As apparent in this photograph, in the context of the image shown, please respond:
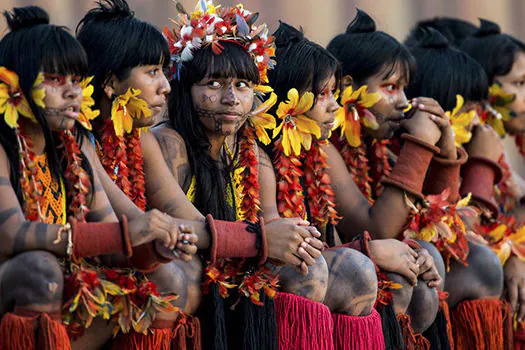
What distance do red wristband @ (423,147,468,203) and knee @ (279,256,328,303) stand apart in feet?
3.28

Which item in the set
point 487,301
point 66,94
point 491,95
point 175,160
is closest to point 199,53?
point 175,160

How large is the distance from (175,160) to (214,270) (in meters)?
0.50

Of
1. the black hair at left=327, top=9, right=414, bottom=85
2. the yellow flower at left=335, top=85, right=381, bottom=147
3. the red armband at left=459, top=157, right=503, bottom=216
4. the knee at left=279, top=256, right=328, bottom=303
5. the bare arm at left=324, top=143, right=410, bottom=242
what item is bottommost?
the red armband at left=459, top=157, right=503, bottom=216

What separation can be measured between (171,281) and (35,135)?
573 mm

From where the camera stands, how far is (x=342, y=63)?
4375 millimetres

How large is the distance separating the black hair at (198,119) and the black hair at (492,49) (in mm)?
1828

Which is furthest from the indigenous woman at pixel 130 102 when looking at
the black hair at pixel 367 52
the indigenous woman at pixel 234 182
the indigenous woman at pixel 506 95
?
the indigenous woman at pixel 506 95

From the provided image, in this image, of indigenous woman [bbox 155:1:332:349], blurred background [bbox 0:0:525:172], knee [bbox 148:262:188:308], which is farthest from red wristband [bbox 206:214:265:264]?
blurred background [bbox 0:0:525:172]

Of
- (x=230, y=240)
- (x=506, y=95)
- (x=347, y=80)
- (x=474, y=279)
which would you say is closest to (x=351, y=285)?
(x=230, y=240)

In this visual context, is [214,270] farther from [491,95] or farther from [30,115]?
[491,95]

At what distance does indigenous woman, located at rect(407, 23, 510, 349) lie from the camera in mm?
4180

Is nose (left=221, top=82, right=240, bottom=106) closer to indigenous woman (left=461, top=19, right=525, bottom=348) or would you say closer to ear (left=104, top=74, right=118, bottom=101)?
ear (left=104, top=74, right=118, bottom=101)

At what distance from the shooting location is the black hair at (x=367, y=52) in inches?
169

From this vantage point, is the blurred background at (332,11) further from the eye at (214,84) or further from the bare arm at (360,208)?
the eye at (214,84)
